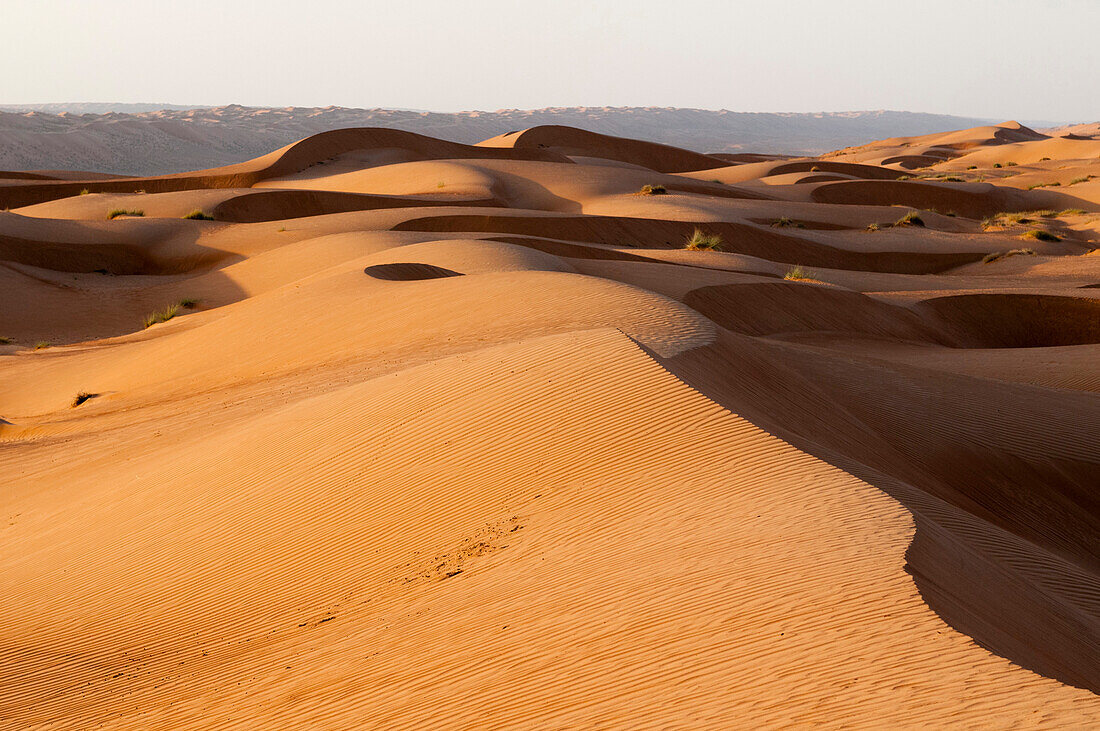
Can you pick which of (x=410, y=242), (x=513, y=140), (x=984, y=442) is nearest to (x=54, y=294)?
(x=410, y=242)

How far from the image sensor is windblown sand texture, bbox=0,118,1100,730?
384cm

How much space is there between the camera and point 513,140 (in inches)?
1864

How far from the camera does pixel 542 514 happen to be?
5.60m

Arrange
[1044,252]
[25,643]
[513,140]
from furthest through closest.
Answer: [513,140] → [1044,252] → [25,643]

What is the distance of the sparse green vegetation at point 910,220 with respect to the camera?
29703mm

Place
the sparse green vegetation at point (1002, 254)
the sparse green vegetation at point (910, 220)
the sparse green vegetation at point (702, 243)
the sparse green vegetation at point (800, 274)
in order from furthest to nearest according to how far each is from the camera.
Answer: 1. the sparse green vegetation at point (910, 220)
2. the sparse green vegetation at point (1002, 254)
3. the sparse green vegetation at point (702, 243)
4. the sparse green vegetation at point (800, 274)

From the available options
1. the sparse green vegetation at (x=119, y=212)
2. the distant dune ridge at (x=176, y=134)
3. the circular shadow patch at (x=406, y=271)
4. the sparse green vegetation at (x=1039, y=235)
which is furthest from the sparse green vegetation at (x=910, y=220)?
the distant dune ridge at (x=176, y=134)

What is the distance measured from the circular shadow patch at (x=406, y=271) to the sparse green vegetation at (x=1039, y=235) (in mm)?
18947

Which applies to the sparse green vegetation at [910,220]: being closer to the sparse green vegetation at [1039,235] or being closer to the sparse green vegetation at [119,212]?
the sparse green vegetation at [1039,235]

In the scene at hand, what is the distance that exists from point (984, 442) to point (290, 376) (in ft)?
25.1

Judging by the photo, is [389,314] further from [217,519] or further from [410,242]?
[410,242]

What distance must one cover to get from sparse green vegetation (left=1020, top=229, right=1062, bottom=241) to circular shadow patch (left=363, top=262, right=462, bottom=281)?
18.9 meters

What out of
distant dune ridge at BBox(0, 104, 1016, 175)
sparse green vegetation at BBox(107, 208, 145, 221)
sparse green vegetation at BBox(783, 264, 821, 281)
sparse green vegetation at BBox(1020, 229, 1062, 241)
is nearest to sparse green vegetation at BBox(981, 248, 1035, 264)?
sparse green vegetation at BBox(1020, 229, 1062, 241)

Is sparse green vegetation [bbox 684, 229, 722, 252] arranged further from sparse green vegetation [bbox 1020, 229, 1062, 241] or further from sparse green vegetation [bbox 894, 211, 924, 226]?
sparse green vegetation [bbox 1020, 229, 1062, 241]
